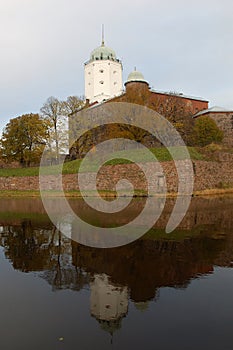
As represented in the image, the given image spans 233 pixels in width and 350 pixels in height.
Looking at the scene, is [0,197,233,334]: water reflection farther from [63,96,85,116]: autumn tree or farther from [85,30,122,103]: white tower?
[85,30,122,103]: white tower

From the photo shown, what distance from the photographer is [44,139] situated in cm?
4388

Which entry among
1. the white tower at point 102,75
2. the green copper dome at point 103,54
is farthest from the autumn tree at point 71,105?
the green copper dome at point 103,54

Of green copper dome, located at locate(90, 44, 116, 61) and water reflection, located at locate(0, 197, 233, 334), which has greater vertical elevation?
green copper dome, located at locate(90, 44, 116, 61)

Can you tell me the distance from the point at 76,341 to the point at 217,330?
76.8 inches

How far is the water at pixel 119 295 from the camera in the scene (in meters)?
4.44

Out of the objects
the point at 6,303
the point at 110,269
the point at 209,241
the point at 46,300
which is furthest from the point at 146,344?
the point at 209,241

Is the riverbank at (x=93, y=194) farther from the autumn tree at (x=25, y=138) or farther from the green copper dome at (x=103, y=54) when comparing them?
the green copper dome at (x=103, y=54)

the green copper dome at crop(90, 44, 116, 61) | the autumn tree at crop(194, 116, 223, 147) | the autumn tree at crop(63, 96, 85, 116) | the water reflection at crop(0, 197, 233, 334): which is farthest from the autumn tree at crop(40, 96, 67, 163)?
the green copper dome at crop(90, 44, 116, 61)

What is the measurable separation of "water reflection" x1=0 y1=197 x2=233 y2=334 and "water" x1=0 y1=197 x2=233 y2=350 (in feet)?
0.07

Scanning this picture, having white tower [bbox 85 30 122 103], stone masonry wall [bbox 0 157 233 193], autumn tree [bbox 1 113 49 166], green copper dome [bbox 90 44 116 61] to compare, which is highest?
green copper dome [bbox 90 44 116 61]

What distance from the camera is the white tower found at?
75.8 m

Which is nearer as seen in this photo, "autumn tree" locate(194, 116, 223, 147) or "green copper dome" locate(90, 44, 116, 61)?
"autumn tree" locate(194, 116, 223, 147)

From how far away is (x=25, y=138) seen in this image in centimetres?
4466

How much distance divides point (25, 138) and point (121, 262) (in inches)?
1548
